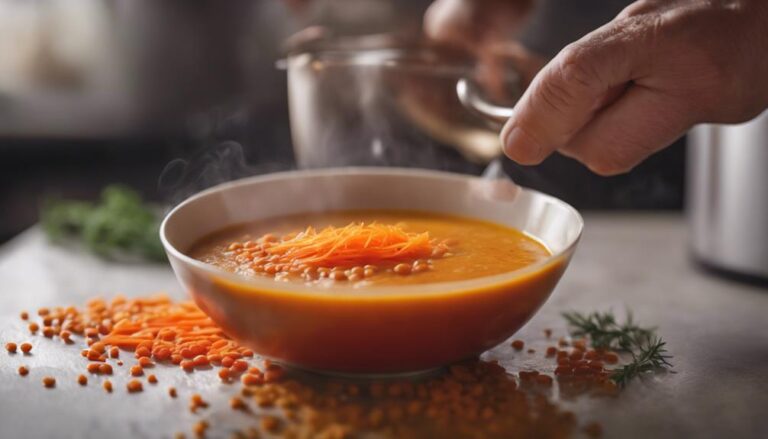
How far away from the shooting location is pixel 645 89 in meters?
1.43

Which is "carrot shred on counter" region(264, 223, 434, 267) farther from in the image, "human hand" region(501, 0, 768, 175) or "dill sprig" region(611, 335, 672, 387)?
"dill sprig" region(611, 335, 672, 387)

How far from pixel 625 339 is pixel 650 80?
52cm

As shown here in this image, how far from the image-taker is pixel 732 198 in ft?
6.54

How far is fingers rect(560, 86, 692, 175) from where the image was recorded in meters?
1.44

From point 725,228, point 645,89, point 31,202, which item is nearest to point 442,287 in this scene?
point 645,89

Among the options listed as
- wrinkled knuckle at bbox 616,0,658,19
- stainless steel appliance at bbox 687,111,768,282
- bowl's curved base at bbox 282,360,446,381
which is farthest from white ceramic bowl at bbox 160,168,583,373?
stainless steel appliance at bbox 687,111,768,282

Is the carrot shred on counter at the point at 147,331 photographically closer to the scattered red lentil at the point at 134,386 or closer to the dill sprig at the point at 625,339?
the scattered red lentil at the point at 134,386

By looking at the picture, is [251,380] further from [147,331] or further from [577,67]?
[577,67]

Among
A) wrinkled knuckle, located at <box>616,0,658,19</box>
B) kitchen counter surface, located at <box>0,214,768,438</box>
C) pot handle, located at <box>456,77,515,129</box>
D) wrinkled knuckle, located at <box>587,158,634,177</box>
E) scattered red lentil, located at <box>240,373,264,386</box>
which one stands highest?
wrinkled knuckle, located at <box>616,0,658,19</box>

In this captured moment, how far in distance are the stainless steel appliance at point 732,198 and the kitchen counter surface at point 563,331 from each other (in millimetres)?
70

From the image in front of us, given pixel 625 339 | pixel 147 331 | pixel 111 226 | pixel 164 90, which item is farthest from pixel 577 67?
pixel 164 90

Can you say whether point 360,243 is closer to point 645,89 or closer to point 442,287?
point 442,287

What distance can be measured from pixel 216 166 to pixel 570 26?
1.59 meters

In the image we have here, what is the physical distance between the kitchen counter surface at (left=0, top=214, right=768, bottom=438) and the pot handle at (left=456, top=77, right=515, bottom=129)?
45 cm
